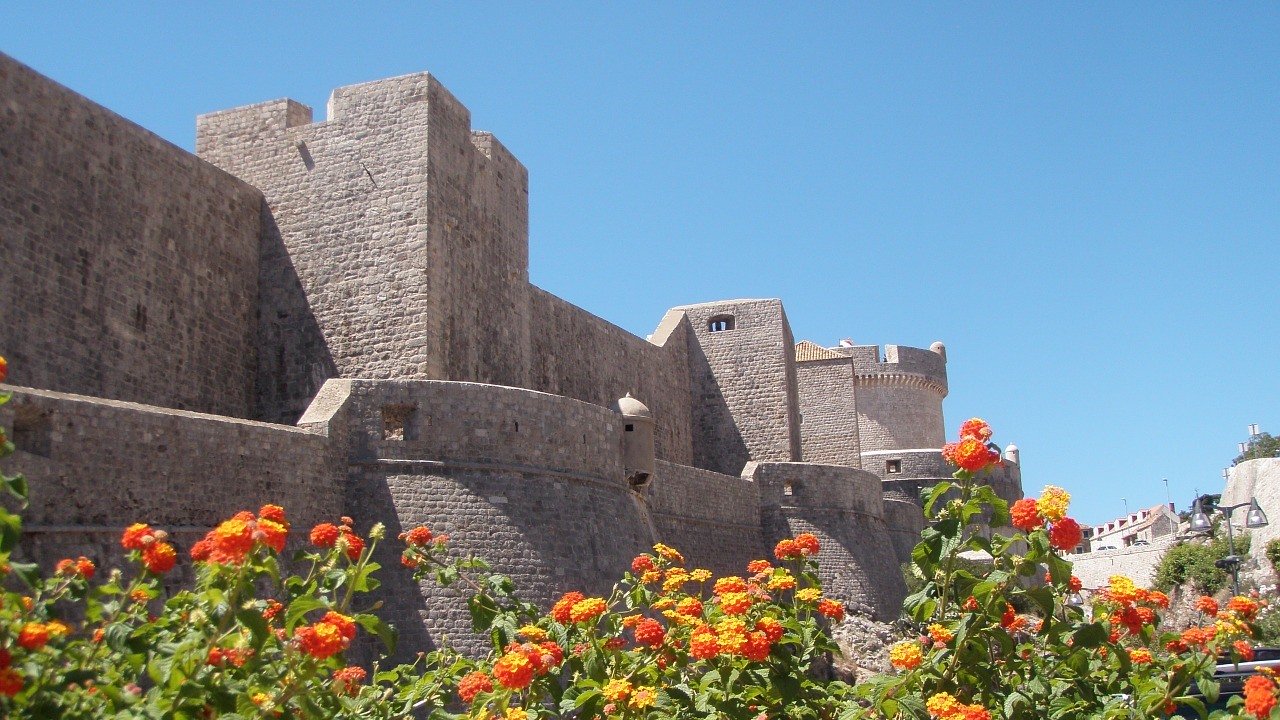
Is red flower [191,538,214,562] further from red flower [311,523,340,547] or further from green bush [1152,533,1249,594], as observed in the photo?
green bush [1152,533,1249,594]

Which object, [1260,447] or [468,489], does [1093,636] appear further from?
[1260,447]

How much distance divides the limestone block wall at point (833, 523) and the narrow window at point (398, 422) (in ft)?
36.7

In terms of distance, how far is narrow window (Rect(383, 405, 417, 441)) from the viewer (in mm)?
13492

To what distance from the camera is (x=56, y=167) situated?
1311 centimetres

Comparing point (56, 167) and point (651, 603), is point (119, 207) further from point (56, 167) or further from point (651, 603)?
point (651, 603)

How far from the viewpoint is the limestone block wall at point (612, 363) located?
21.5m

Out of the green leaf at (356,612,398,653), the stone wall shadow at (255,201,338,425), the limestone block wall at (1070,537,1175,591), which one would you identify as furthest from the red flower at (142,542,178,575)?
the limestone block wall at (1070,537,1175,591)

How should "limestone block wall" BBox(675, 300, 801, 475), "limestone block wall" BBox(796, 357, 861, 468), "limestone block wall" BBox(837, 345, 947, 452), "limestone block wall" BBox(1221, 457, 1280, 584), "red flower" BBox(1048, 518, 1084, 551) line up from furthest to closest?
"limestone block wall" BBox(837, 345, 947, 452), "limestone block wall" BBox(796, 357, 861, 468), "limestone block wall" BBox(675, 300, 801, 475), "limestone block wall" BBox(1221, 457, 1280, 584), "red flower" BBox(1048, 518, 1084, 551)

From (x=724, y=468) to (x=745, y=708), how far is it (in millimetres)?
21075

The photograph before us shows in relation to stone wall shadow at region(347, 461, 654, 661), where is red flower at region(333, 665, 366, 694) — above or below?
below

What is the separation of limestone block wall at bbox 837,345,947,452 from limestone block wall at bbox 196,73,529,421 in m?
24.2

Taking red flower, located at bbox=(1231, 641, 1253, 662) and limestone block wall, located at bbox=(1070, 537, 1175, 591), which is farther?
limestone block wall, located at bbox=(1070, 537, 1175, 591)

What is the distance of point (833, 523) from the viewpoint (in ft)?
79.9

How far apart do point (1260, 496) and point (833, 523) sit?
9.56 metres
